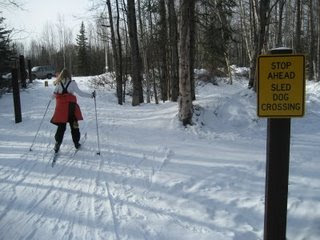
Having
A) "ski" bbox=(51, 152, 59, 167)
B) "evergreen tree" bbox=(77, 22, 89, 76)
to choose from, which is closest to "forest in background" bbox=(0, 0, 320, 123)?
"ski" bbox=(51, 152, 59, 167)

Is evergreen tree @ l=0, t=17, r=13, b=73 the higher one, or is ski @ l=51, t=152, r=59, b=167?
evergreen tree @ l=0, t=17, r=13, b=73

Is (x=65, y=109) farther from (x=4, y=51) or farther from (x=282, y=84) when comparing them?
(x=4, y=51)

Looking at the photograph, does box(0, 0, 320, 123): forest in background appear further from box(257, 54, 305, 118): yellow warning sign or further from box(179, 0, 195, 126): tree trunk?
box(257, 54, 305, 118): yellow warning sign

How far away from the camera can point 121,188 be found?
684cm

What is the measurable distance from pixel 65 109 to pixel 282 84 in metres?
6.42

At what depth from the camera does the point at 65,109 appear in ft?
30.7

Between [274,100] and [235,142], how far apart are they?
645 centimetres

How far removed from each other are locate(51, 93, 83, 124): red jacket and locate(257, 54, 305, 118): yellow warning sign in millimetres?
6264

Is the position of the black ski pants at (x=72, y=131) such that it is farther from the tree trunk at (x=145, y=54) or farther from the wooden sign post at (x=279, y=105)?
the tree trunk at (x=145, y=54)

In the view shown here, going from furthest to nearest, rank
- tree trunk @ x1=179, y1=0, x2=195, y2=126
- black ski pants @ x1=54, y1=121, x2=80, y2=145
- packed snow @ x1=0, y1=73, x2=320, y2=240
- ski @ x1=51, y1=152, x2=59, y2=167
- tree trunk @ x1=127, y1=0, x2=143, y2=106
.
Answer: tree trunk @ x1=127, y1=0, x2=143, y2=106 < tree trunk @ x1=179, y1=0, x2=195, y2=126 < black ski pants @ x1=54, y1=121, x2=80, y2=145 < ski @ x1=51, y1=152, x2=59, y2=167 < packed snow @ x1=0, y1=73, x2=320, y2=240

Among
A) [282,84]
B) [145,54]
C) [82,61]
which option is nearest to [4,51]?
[145,54]

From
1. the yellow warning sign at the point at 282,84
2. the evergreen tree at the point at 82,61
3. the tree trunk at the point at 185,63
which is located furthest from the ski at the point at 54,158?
the evergreen tree at the point at 82,61

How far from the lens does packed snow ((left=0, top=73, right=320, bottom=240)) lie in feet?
17.3

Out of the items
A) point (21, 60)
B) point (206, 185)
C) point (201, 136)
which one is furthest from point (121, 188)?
point (21, 60)
